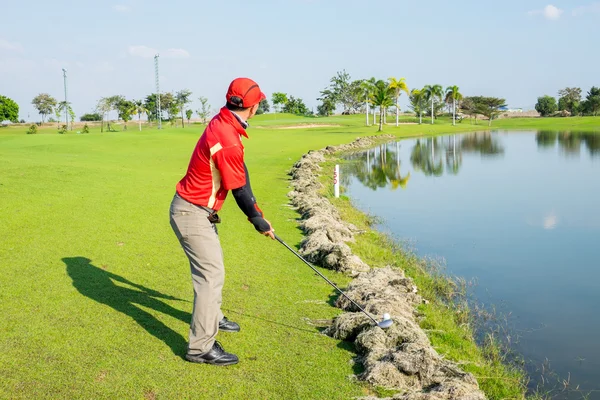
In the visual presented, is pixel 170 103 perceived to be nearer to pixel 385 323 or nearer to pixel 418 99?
pixel 418 99

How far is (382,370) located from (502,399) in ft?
4.21

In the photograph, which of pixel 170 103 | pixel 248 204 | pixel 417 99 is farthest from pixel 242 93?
pixel 417 99

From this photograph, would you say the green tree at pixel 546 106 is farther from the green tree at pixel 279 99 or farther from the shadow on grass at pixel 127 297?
the shadow on grass at pixel 127 297

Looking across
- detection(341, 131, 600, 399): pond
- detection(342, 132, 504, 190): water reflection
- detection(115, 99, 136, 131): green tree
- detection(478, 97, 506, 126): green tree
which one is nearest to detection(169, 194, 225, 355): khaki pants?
detection(341, 131, 600, 399): pond

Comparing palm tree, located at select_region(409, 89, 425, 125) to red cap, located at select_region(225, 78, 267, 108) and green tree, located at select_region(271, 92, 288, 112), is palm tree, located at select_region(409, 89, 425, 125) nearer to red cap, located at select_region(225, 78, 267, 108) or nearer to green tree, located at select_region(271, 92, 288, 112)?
green tree, located at select_region(271, 92, 288, 112)

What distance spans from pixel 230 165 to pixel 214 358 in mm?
1924

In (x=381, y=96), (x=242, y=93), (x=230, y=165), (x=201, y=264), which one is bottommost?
(x=201, y=264)

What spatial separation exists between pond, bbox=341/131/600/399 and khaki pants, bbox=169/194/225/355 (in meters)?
4.08

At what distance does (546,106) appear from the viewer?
474 feet

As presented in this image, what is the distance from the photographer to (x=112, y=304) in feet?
23.1

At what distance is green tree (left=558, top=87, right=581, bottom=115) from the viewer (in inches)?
5148

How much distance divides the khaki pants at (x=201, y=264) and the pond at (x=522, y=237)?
408 centimetres

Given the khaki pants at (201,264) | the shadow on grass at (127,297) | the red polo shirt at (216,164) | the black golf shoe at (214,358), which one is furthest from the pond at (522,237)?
the red polo shirt at (216,164)

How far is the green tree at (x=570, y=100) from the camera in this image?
429 ft
